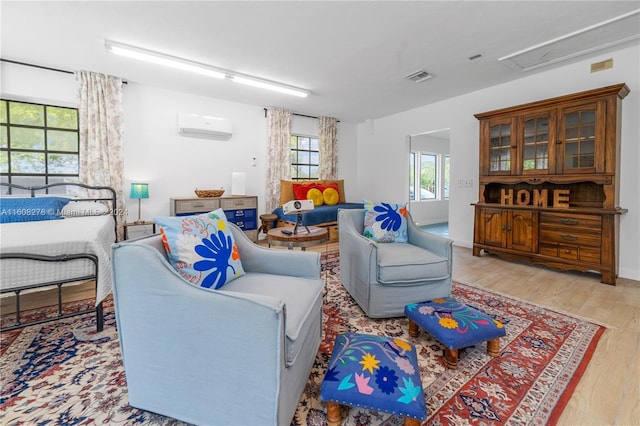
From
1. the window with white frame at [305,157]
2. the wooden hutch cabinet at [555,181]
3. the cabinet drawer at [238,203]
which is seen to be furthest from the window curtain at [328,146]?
the wooden hutch cabinet at [555,181]

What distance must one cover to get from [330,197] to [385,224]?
3015 mm

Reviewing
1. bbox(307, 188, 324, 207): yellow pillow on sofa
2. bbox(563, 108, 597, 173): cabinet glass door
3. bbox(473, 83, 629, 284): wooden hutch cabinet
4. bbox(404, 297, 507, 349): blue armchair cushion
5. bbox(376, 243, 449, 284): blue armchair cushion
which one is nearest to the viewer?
bbox(404, 297, 507, 349): blue armchair cushion

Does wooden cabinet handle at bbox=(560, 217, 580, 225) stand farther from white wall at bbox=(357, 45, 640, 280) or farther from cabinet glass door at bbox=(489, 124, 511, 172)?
cabinet glass door at bbox=(489, 124, 511, 172)

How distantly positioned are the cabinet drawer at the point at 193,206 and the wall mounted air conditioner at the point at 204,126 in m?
1.13

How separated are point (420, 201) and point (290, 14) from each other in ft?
19.9

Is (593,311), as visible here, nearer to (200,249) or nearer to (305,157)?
(200,249)

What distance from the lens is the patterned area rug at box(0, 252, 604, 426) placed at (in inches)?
50.8

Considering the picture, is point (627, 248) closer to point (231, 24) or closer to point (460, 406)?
point (460, 406)

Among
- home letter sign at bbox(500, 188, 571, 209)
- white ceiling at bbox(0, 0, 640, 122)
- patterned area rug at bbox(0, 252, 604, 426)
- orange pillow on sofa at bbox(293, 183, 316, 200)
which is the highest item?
white ceiling at bbox(0, 0, 640, 122)

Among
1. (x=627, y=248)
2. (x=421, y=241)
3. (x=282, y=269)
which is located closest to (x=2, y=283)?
(x=282, y=269)

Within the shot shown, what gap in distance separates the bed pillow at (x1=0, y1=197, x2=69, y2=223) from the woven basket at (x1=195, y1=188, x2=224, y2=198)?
1.73 metres

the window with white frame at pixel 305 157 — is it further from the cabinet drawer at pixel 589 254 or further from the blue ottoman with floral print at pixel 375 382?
the blue ottoman with floral print at pixel 375 382

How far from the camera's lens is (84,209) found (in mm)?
3389

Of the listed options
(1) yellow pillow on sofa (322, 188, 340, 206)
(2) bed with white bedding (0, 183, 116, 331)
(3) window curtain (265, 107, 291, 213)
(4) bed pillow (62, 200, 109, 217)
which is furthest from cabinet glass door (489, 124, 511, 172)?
(4) bed pillow (62, 200, 109, 217)
